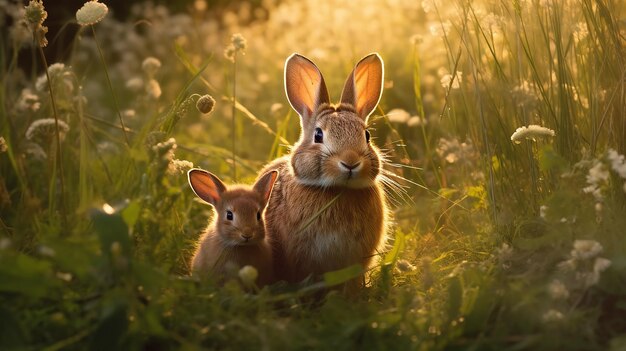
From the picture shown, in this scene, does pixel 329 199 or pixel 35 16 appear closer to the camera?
pixel 35 16

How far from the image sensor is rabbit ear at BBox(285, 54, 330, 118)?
15.0 feet

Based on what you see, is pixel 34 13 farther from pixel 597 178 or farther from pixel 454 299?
pixel 597 178

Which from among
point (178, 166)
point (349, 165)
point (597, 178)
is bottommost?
point (597, 178)

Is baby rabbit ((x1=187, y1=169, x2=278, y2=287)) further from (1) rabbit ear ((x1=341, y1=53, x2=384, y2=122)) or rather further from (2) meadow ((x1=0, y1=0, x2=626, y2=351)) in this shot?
(1) rabbit ear ((x1=341, y1=53, x2=384, y2=122))

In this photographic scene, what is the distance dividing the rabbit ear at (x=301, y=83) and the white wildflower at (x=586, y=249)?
171cm

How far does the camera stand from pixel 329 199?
4.21 metres

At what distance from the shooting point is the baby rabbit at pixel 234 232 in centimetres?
407

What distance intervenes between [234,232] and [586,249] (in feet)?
5.36

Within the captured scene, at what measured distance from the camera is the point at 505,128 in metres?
4.51

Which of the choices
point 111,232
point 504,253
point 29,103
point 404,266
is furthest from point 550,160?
point 29,103

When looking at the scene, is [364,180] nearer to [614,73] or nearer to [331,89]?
[614,73]

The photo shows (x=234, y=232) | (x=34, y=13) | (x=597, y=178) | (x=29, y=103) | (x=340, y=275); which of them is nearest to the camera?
(x=597, y=178)

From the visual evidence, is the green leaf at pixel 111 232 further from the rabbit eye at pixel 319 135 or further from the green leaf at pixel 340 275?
the rabbit eye at pixel 319 135

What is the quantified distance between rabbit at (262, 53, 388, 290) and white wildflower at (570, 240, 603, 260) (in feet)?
3.66
